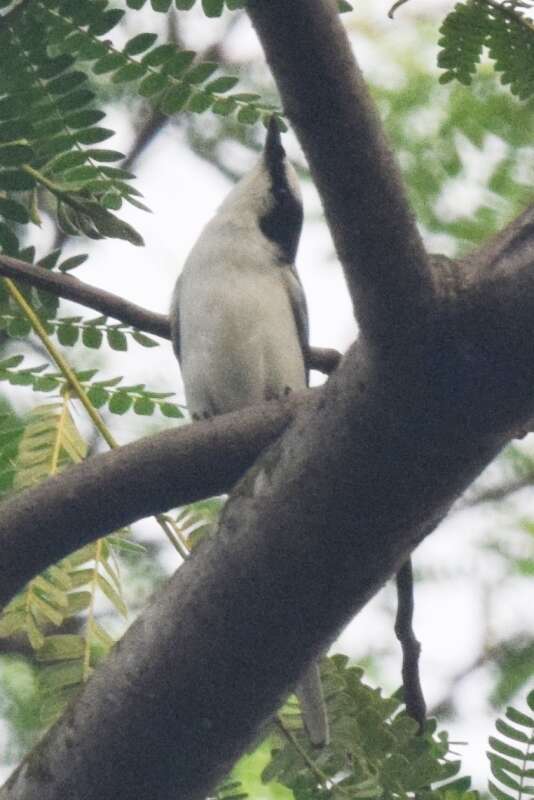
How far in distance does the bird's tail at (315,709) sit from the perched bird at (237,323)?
1.65 meters

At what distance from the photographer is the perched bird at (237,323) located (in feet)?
13.5

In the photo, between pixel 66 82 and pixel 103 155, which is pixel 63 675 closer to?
pixel 103 155

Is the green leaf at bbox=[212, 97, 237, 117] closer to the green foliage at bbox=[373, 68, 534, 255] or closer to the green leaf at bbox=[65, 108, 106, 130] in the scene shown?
the green leaf at bbox=[65, 108, 106, 130]

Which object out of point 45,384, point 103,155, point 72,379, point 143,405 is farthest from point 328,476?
point 143,405

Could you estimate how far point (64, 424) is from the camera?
2914 mm

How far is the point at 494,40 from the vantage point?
2.48 meters

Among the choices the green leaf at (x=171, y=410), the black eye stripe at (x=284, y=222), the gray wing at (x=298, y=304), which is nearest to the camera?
the green leaf at (x=171, y=410)

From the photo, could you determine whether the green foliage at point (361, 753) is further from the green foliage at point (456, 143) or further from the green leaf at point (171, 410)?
the green foliage at point (456, 143)

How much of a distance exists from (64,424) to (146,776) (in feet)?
3.18

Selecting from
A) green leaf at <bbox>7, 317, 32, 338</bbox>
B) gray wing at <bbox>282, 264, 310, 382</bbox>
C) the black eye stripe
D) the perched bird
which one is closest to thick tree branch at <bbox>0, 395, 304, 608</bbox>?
green leaf at <bbox>7, 317, 32, 338</bbox>

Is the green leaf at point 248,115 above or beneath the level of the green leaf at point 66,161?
beneath

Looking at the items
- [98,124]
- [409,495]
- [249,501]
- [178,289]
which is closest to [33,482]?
[98,124]

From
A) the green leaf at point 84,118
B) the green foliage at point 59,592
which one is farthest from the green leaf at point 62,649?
the green leaf at point 84,118

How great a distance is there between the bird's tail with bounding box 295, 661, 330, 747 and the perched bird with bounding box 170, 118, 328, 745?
64.9 inches
